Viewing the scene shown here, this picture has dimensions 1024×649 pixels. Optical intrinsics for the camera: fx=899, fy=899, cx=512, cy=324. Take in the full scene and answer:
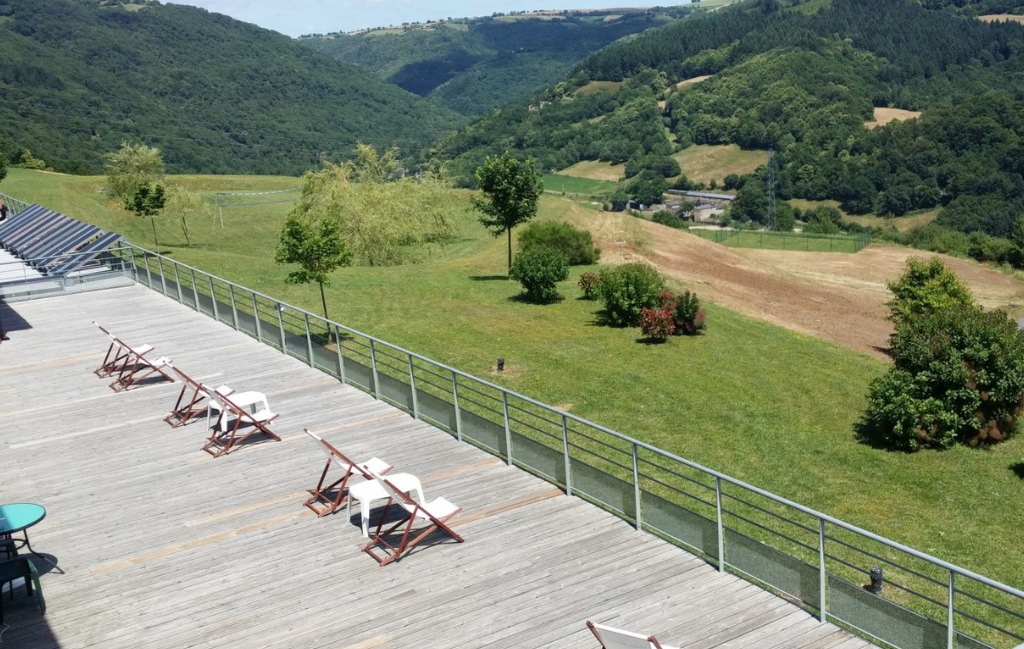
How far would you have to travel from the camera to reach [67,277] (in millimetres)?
23781

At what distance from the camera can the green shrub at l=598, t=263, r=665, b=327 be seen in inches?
1278

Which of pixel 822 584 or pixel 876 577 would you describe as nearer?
pixel 822 584

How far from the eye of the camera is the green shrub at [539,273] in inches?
1388

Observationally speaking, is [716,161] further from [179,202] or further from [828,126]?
[179,202]

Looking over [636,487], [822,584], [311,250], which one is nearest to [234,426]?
[636,487]

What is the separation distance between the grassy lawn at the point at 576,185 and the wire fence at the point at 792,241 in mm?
76172

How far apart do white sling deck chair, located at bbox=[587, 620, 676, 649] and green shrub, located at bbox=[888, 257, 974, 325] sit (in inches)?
1192

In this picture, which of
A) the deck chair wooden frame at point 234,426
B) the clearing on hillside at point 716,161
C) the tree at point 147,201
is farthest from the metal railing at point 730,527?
the clearing on hillside at point 716,161

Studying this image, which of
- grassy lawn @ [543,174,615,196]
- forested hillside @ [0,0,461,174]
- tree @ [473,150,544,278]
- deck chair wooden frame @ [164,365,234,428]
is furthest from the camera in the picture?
grassy lawn @ [543,174,615,196]

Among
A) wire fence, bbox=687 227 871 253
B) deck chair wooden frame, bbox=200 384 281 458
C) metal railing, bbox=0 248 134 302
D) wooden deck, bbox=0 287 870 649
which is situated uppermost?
metal railing, bbox=0 248 134 302

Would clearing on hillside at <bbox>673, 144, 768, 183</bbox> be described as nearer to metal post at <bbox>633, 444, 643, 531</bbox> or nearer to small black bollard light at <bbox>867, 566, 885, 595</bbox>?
small black bollard light at <bbox>867, 566, 885, 595</bbox>

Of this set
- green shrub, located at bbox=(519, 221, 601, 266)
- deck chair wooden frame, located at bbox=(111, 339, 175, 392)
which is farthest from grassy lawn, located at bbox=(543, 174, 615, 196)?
deck chair wooden frame, located at bbox=(111, 339, 175, 392)

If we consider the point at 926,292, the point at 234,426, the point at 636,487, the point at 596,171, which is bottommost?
the point at 596,171

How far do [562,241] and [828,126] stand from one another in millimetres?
122247
